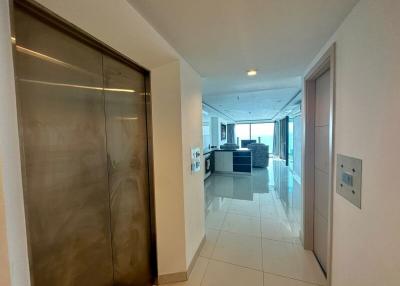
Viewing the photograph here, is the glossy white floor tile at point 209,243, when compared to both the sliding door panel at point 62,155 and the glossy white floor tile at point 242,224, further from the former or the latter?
the sliding door panel at point 62,155

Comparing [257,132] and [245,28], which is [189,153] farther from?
[257,132]

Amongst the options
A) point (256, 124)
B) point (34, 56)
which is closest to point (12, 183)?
point (34, 56)

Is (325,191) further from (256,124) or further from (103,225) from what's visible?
(256,124)

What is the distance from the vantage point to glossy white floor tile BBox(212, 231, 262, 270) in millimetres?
2174

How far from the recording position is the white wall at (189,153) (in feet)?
6.36

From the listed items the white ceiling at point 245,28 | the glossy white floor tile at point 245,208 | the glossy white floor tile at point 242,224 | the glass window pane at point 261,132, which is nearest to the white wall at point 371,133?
the white ceiling at point 245,28

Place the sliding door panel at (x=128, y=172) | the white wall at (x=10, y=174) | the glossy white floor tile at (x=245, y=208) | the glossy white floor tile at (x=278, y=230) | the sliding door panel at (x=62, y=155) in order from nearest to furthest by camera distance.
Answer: the white wall at (x=10, y=174)
the sliding door panel at (x=62, y=155)
the sliding door panel at (x=128, y=172)
the glossy white floor tile at (x=278, y=230)
the glossy white floor tile at (x=245, y=208)

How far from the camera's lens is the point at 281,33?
1.43 m

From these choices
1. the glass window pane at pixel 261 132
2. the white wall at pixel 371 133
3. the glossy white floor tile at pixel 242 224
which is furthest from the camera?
the glass window pane at pixel 261 132

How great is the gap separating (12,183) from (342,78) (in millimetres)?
1983

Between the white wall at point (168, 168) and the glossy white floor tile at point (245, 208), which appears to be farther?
the glossy white floor tile at point (245, 208)

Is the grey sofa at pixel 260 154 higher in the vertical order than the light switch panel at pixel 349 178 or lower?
lower

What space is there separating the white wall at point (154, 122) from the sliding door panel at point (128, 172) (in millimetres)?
131

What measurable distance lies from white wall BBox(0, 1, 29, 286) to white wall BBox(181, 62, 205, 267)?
127cm
